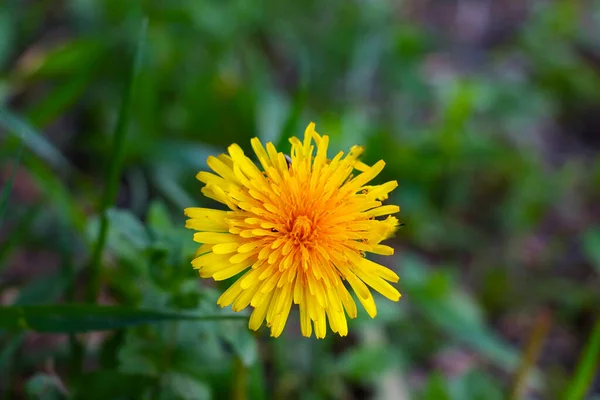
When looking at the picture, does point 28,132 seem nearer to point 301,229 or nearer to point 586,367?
point 301,229

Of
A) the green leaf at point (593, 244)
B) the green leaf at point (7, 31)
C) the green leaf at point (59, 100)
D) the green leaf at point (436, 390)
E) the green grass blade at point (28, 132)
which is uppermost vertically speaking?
the green leaf at point (7, 31)

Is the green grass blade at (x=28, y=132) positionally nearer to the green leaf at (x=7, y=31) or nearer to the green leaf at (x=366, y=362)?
the green leaf at (x=7, y=31)

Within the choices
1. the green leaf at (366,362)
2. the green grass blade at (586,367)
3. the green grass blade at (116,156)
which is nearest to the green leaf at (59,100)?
the green grass blade at (116,156)

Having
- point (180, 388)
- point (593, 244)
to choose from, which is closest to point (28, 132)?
point (180, 388)

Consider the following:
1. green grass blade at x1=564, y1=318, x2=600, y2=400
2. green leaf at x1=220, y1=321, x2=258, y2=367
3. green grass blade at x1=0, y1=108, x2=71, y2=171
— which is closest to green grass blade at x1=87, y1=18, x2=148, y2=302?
green leaf at x1=220, y1=321, x2=258, y2=367

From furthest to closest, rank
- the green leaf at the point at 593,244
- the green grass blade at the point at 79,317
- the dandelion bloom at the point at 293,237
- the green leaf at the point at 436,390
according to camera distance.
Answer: the green leaf at the point at 593,244 → the green leaf at the point at 436,390 → the green grass blade at the point at 79,317 → the dandelion bloom at the point at 293,237

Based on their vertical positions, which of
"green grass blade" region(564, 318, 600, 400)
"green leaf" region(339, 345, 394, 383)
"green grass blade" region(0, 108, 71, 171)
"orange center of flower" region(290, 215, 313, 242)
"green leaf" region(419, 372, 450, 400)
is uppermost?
"green grass blade" region(0, 108, 71, 171)

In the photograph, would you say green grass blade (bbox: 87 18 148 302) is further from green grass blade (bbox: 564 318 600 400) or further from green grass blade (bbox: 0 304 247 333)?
green grass blade (bbox: 564 318 600 400)
